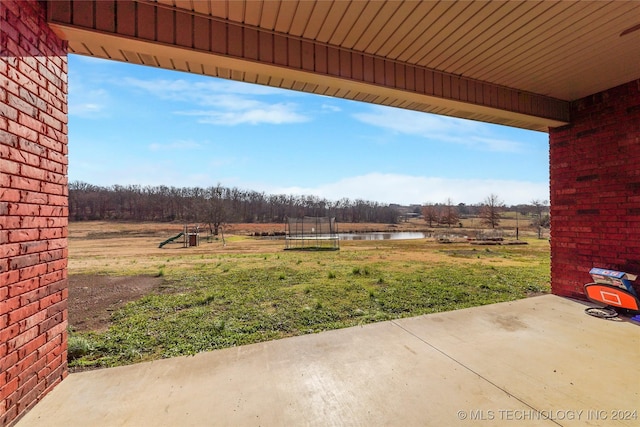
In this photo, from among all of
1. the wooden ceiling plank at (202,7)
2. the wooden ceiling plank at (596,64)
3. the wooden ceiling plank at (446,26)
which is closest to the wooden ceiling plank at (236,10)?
the wooden ceiling plank at (202,7)

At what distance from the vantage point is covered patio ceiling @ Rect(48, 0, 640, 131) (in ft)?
7.39

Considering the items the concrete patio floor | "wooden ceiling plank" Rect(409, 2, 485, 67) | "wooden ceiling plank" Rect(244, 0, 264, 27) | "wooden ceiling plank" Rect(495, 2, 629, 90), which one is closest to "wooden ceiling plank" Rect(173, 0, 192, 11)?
"wooden ceiling plank" Rect(244, 0, 264, 27)

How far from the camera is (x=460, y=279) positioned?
19.5 feet

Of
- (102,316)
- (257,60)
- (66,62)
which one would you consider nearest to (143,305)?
(102,316)

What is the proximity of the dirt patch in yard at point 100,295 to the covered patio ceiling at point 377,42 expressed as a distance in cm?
315

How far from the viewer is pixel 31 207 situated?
5.95 ft

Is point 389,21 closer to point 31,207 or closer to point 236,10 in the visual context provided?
point 236,10

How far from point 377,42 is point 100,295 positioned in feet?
18.9

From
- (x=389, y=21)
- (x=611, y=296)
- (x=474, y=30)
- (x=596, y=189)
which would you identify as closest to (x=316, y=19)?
(x=389, y=21)

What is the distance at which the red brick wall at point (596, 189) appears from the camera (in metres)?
3.61

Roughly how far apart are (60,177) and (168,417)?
1.89 m

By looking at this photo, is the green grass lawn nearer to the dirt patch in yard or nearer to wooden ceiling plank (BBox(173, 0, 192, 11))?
the dirt patch in yard

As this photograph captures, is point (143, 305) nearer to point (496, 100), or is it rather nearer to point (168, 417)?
point (168, 417)

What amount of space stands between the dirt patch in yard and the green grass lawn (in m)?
0.20
